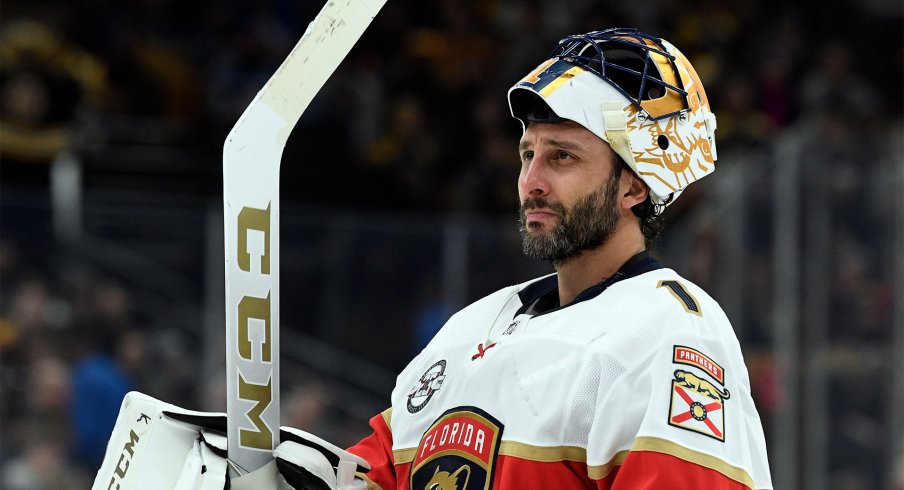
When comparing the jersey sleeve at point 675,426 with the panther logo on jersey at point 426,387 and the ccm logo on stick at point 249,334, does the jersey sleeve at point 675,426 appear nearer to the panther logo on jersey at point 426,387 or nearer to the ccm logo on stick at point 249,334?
the panther logo on jersey at point 426,387

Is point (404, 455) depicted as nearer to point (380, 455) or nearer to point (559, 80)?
point (380, 455)

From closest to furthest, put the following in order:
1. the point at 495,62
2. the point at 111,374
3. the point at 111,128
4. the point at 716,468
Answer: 1. the point at 716,468
2. the point at 111,374
3. the point at 111,128
4. the point at 495,62

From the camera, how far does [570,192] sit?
2506mm

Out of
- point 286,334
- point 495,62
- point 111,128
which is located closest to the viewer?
point 286,334

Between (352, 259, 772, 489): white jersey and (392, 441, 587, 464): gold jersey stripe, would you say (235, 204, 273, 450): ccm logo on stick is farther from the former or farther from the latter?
(392, 441, 587, 464): gold jersey stripe

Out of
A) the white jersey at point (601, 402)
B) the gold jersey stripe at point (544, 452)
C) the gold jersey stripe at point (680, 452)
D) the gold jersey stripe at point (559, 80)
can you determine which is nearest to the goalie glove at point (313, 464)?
the white jersey at point (601, 402)

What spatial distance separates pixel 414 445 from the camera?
2605mm

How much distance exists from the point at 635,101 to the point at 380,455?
816mm

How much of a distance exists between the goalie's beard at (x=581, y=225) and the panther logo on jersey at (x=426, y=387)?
283mm

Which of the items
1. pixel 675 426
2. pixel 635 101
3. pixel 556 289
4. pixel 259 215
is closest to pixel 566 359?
pixel 675 426

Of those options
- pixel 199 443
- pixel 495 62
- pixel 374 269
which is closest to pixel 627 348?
pixel 199 443

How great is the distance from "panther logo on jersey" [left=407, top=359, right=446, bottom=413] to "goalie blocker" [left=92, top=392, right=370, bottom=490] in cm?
14

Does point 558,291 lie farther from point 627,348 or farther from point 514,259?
point 514,259

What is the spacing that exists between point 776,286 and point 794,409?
0.58 meters
